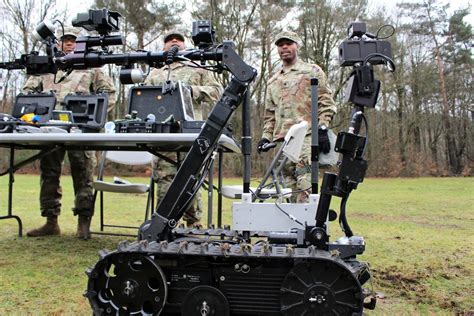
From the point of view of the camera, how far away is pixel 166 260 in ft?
8.70

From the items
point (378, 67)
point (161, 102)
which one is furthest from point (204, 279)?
point (378, 67)

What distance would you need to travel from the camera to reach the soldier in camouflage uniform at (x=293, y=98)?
16.0ft

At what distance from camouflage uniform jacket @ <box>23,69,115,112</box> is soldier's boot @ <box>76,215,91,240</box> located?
1392 mm

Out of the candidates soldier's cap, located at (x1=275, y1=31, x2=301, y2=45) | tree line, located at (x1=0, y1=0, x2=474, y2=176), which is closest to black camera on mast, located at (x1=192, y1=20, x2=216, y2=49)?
soldier's cap, located at (x1=275, y1=31, x2=301, y2=45)

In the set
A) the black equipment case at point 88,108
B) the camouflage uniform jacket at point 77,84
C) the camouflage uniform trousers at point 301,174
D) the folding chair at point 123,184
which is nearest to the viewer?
the camouflage uniform trousers at point 301,174

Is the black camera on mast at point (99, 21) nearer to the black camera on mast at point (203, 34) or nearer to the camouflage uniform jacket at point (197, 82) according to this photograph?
the black camera on mast at point (203, 34)

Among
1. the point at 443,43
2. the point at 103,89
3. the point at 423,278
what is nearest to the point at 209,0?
the point at 443,43

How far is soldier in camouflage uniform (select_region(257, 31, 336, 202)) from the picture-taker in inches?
192

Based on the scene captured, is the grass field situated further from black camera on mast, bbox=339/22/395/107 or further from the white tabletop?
black camera on mast, bbox=339/22/395/107

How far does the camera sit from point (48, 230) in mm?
5680

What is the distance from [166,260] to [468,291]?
2.34 m

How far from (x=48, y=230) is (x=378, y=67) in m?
16.9

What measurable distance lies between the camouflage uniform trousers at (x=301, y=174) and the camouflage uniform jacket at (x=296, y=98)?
315 mm

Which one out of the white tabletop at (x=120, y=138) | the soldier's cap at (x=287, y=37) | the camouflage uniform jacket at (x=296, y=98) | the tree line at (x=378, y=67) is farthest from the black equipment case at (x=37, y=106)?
the tree line at (x=378, y=67)
